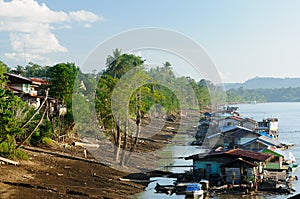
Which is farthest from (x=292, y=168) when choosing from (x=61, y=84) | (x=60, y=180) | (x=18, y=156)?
(x=18, y=156)

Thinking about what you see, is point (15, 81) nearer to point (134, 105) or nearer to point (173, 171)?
point (134, 105)

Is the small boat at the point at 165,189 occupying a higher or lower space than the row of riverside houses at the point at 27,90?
lower

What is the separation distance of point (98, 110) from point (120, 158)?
3.75 meters

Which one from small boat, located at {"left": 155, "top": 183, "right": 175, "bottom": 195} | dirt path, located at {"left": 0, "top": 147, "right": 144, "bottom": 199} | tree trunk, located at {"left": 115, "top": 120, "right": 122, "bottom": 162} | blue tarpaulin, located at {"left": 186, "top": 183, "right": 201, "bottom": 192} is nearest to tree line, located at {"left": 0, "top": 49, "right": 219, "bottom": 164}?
tree trunk, located at {"left": 115, "top": 120, "right": 122, "bottom": 162}

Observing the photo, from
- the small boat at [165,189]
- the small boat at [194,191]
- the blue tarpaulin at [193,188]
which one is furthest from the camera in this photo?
the small boat at [165,189]

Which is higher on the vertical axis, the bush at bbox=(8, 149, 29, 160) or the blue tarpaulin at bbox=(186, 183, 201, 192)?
the bush at bbox=(8, 149, 29, 160)

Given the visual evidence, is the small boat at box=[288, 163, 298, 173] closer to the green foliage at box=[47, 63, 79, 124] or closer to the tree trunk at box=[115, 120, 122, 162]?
the tree trunk at box=[115, 120, 122, 162]

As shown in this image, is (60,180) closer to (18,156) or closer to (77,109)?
(18,156)

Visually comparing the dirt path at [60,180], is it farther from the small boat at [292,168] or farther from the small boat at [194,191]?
the small boat at [292,168]

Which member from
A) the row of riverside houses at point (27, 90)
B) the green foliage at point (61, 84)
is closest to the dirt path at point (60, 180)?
the row of riverside houses at point (27, 90)

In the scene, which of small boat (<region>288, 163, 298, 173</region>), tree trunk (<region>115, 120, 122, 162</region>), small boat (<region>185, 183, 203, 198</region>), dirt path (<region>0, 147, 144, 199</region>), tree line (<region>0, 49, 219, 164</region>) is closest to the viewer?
dirt path (<region>0, 147, 144, 199</region>)

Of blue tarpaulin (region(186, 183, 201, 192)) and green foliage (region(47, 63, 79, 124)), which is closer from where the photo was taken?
blue tarpaulin (region(186, 183, 201, 192))

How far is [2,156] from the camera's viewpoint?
2133 centimetres

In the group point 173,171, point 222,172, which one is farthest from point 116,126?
point 222,172
